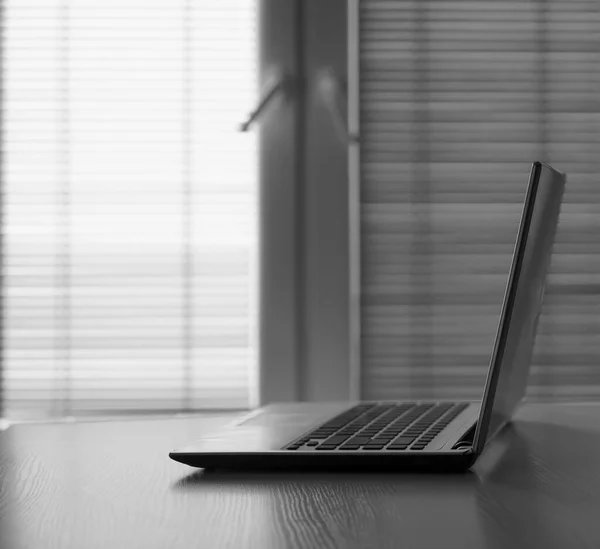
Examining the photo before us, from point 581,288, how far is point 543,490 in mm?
1555

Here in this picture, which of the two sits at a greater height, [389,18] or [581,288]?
[389,18]

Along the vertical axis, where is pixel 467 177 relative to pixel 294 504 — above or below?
above

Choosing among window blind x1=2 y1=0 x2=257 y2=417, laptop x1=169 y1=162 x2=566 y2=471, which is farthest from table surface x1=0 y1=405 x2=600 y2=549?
window blind x1=2 y1=0 x2=257 y2=417

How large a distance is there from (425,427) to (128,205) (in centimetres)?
137

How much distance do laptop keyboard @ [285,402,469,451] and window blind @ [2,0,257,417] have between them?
1055 mm

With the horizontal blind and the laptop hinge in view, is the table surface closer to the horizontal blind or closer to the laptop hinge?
the laptop hinge

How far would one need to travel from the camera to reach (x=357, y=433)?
28.4 inches

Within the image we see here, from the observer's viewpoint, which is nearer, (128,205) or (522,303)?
(522,303)

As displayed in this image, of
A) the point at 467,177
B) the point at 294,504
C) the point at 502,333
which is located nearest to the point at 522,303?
the point at 502,333

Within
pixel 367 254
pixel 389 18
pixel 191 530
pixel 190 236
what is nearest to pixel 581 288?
pixel 367 254

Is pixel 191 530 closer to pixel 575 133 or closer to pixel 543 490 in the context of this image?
pixel 543 490

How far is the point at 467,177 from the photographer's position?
2.06m

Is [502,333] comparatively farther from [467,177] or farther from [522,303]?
[467,177]

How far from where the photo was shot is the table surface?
451mm
